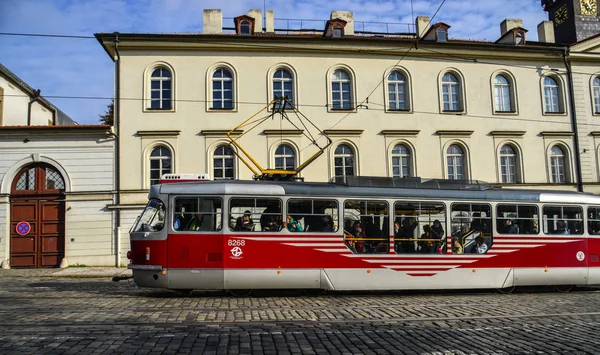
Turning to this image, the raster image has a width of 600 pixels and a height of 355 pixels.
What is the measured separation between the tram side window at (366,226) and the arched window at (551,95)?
18.9m

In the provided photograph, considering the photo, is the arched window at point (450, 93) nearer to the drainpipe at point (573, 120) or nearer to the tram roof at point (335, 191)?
the drainpipe at point (573, 120)

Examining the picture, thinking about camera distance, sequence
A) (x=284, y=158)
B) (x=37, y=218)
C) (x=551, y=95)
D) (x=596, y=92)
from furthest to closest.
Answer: (x=596, y=92), (x=551, y=95), (x=284, y=158), (x=37, y=218)

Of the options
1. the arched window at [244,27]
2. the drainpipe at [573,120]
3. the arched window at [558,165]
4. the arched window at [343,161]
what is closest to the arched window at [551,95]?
the drainpipe at [573,120]

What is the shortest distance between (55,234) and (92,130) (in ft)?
16.1

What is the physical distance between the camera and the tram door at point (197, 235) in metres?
11.7

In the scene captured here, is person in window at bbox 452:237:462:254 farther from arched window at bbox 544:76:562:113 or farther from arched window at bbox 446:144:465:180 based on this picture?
arched window at bbox 544:76:562:113

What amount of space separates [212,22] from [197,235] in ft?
55.5

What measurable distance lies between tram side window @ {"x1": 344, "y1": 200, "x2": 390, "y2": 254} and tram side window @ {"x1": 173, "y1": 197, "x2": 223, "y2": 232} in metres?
3.08

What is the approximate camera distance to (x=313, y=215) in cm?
1227

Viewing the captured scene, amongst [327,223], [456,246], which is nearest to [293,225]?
[327,223]

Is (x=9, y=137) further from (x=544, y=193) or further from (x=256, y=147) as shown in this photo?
(x=544, y=193)

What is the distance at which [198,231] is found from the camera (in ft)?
38.8

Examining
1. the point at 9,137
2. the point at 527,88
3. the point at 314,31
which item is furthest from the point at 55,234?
the point at 527,88

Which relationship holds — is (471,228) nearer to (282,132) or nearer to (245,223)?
(245,223)
